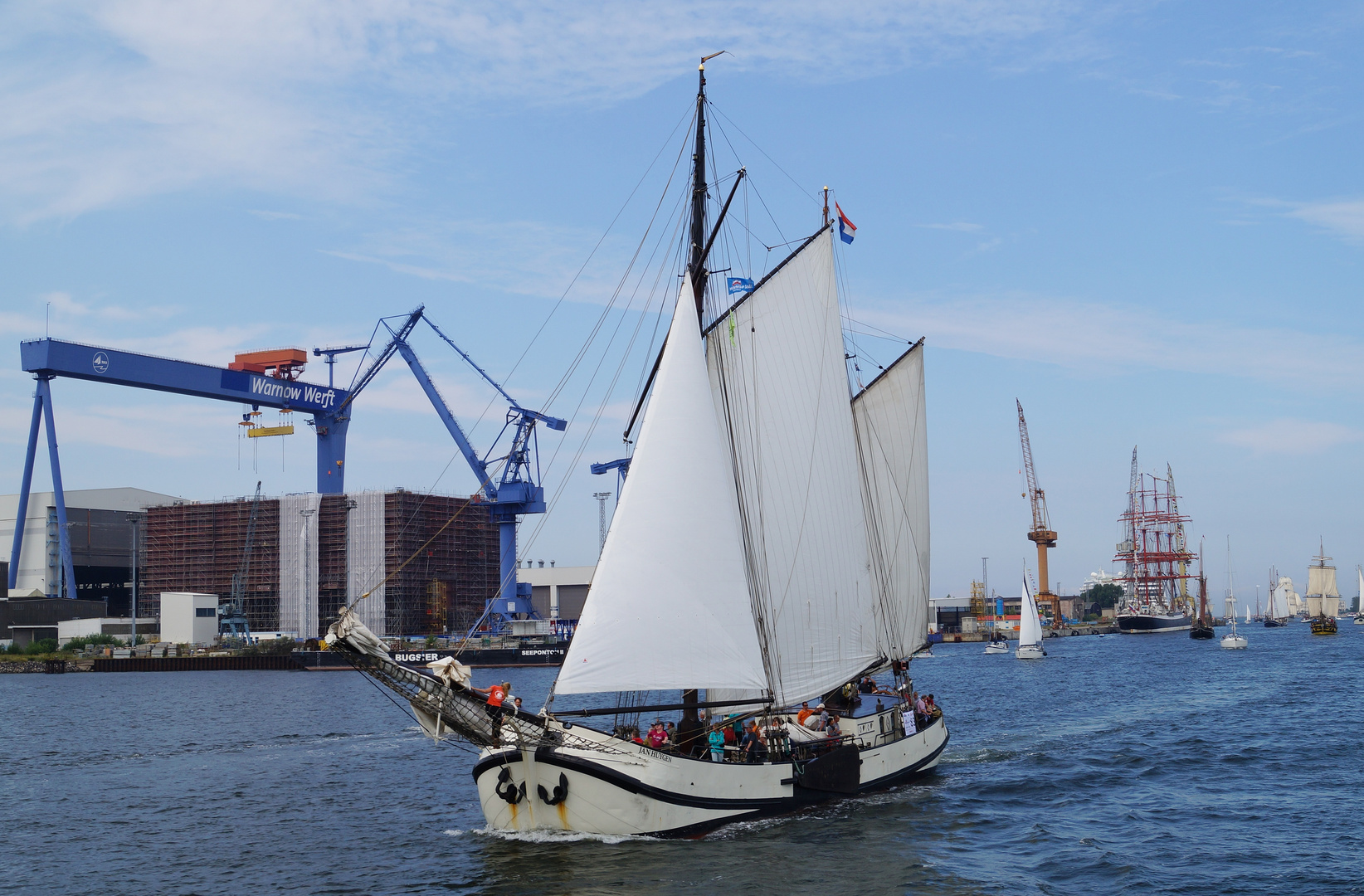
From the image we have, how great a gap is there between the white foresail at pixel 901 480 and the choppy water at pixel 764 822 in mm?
5788

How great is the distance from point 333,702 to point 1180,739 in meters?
46.8

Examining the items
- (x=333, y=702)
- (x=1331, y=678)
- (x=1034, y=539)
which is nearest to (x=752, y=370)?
(x=333, y=702)

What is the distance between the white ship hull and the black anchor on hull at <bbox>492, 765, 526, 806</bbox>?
2 centimetres

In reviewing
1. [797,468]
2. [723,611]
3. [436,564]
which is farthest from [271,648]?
[723,611]

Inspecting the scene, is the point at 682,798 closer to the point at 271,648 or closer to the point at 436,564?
the point at 271,648

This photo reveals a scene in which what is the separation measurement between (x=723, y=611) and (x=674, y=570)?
1.50 metres

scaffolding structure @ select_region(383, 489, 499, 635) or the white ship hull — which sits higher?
scaffolding structure @ select_region(383, 489, 499, 635)

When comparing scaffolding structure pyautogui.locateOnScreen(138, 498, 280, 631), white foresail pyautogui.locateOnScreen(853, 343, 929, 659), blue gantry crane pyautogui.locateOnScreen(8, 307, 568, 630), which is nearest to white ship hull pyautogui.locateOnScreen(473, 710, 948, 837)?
white foresail pyautogui.locateOnScreen(853, 343, 929, 659)

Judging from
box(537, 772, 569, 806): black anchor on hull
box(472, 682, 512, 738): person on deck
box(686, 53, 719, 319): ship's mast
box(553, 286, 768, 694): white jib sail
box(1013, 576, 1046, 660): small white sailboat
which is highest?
box(686, 53, 719, 319): ship's mast

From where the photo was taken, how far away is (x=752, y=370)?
96.4ft

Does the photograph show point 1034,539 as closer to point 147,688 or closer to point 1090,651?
point 1090,651

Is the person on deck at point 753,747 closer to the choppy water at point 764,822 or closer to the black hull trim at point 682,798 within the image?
the black hull trim at point 682,798

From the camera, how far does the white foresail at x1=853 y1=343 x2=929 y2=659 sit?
4084 centimetres

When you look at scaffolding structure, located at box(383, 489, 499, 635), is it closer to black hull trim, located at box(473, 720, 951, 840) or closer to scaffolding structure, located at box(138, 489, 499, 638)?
scaffolding structure, located at box(138, 489, 499, 638)
